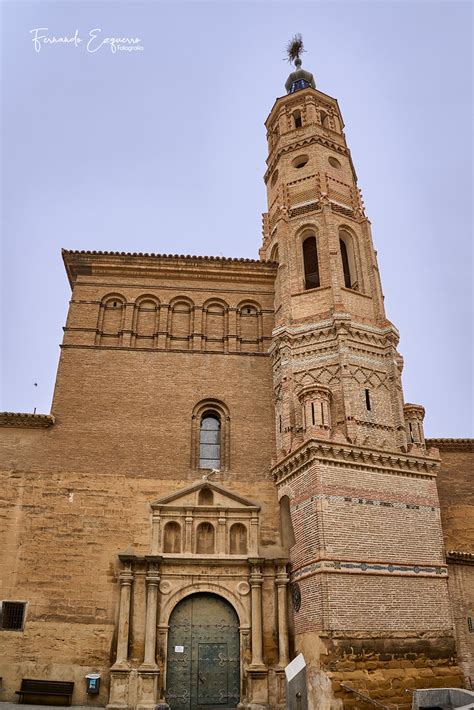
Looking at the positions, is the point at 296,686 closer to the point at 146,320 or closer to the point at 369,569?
the point at 369,569

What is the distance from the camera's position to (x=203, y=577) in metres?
15.0

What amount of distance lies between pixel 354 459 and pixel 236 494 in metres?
3.39

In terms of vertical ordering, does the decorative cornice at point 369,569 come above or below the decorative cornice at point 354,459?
below

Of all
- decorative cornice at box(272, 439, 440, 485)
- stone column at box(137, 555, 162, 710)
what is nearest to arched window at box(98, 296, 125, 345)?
decorative cornice at box(272, 439, 440, 485)

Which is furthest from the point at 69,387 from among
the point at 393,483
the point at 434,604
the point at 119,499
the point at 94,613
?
the point at 434,604

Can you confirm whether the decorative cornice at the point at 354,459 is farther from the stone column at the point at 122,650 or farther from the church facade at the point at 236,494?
the stone column at the point at 122,650

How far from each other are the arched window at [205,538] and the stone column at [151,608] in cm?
122

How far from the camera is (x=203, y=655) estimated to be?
14367 mm

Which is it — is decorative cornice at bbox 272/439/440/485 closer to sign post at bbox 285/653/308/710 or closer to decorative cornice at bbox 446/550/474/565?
decorative cornice at bbox 446/550/474/565

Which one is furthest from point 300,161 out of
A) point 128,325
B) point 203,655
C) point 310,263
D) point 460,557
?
point 203,655

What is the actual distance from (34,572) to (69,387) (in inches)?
199

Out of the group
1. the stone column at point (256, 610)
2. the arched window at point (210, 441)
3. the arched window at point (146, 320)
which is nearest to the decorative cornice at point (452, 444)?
the arched window at point (210, 441)

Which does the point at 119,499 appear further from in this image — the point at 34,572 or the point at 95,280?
the point at 95,280

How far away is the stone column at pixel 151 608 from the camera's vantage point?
14.0 meters
